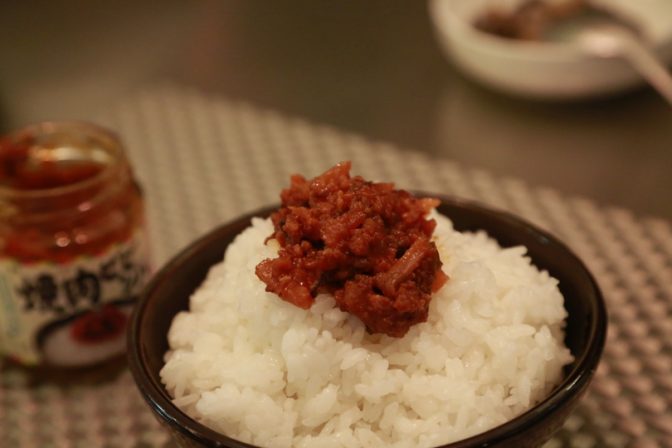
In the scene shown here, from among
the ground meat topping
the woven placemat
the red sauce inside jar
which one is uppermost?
the ground meat topping

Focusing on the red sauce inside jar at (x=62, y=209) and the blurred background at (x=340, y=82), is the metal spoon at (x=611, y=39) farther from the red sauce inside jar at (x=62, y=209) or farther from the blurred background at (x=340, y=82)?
the red sauce inside jar at (x=62, y=209)

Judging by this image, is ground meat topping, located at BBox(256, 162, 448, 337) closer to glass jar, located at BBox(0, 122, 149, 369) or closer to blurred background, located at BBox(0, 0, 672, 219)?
glass jar, located at BBox(0, 122, 149, 369)

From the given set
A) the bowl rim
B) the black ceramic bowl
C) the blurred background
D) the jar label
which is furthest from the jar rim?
the bowl rim

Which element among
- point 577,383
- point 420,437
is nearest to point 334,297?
point 420,437

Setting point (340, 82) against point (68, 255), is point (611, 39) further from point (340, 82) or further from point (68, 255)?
point (68, 255)

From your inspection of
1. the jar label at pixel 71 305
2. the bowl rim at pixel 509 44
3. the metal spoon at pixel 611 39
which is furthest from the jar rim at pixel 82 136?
the metal spoon at pixel 611 39

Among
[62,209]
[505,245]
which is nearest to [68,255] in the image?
[62,209]

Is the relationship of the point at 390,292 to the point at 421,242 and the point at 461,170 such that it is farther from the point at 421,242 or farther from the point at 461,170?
the point at 461,170
